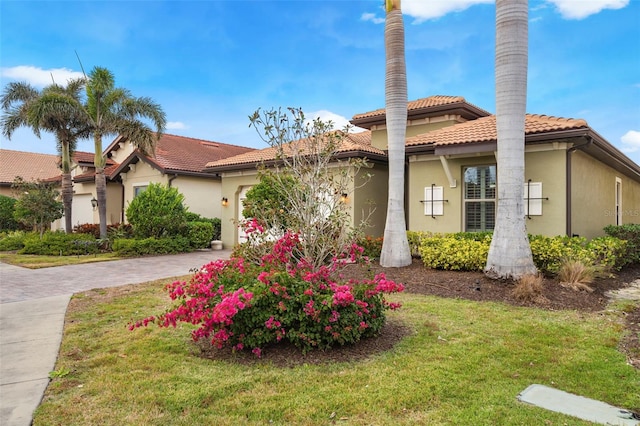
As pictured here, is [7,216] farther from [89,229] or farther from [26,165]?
[26,165]

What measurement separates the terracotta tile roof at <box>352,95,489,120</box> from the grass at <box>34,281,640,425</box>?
961 cm

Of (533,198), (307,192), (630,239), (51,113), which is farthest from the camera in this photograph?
(51,113)

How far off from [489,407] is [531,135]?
8.44 meters

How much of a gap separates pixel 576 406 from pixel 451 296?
416 cm

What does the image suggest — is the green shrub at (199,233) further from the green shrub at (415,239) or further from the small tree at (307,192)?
the small tree at (307,192)

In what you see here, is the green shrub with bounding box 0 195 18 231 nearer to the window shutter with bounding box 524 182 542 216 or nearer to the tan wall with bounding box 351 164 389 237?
the tan wall with bounding box 351 164 389 237

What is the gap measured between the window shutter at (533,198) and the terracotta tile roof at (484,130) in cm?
133

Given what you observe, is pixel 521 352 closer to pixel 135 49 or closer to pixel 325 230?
pixel 325 230

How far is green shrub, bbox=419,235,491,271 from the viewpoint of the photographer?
8.82 metres

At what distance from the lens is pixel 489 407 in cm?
324

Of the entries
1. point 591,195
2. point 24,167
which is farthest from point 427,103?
point 24,167

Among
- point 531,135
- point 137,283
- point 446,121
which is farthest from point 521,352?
point 446,121

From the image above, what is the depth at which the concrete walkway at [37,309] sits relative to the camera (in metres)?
3.67

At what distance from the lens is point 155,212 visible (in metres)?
15.0
